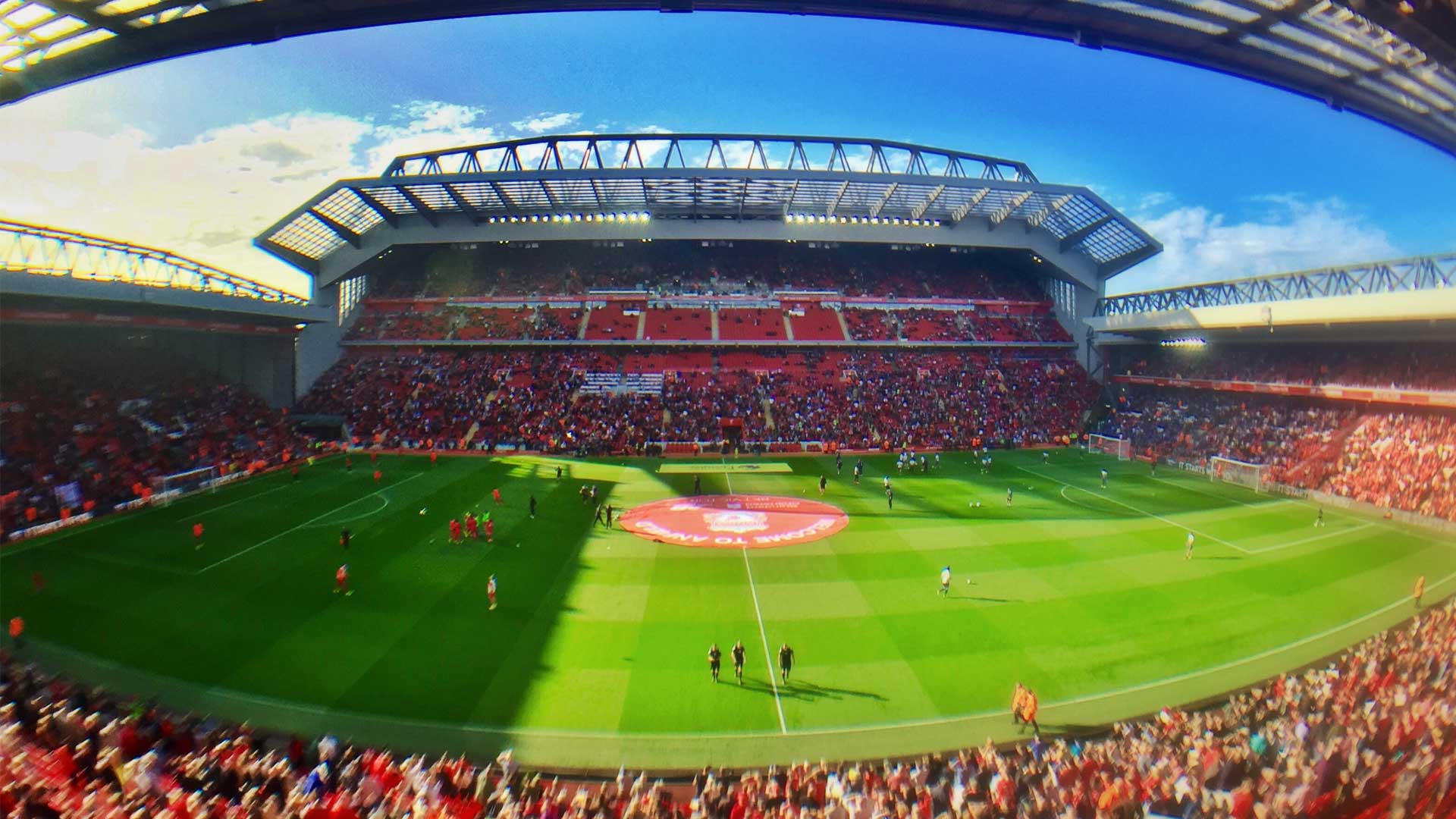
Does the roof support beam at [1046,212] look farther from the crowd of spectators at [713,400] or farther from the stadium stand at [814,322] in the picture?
the stadium stand at [814,322]

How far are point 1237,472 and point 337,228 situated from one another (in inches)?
2619

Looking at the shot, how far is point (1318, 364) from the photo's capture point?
117ft

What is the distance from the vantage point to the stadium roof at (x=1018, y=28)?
13.2 ft

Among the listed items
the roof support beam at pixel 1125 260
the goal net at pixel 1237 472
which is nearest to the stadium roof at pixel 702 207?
the roof support beam at pixel 1125 260

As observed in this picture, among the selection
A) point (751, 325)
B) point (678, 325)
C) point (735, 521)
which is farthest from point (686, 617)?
point (751, 325)

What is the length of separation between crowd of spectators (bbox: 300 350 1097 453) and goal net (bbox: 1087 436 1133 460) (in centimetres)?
245

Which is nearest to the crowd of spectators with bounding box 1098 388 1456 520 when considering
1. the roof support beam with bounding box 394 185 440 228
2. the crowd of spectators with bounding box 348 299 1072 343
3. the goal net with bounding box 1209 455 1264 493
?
the goal net with bounding box 1209 455 1264 493

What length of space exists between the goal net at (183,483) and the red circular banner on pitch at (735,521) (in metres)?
21.2

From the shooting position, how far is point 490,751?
11078 millimetres

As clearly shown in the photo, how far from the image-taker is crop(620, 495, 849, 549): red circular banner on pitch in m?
23.2

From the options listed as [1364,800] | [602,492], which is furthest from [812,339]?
[1364,800]

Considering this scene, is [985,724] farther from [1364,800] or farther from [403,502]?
[403,502]

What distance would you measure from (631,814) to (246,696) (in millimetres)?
10586

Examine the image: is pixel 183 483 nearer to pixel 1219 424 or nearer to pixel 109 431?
pixel 109 431
